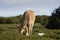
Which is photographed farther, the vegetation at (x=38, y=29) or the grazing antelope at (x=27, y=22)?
the grazing antelope at (x=27, y=22)

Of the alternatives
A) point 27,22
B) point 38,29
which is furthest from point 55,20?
point 27,22

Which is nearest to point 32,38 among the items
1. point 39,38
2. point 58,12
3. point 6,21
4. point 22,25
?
point 39,38

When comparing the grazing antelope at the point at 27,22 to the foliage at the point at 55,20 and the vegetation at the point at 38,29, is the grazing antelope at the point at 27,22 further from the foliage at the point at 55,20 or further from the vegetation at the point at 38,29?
the foliage at the point at 55,20

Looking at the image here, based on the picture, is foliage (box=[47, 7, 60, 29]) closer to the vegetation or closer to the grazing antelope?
the vegetation

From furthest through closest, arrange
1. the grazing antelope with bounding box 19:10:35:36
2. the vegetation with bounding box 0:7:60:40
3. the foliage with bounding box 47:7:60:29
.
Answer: the foliage with bounding box 47:7:60:29
the grazing antelope with bounding box 19:10:35:36
the vegetation with bounding box 0:7:60:40

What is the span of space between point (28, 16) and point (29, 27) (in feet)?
2.81

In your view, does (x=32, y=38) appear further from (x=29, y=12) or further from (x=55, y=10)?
(x=55, y=10)

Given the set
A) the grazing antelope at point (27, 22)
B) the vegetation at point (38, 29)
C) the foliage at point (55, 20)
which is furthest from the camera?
the foliage at point (55, 20)

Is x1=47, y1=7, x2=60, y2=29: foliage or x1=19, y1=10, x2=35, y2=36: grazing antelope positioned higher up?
x1=19, y1=10, x2=35, y2=36: grazing antelope

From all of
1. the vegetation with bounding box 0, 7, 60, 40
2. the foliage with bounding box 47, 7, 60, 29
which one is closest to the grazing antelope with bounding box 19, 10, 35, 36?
the vegetation with bounding box 0, 7, 60, 40

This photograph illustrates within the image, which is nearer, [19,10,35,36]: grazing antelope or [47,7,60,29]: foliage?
[19,10,35,36]: grazing antelope

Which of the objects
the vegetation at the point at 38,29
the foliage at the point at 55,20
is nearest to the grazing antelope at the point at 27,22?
the vegetation at the point at 38,29

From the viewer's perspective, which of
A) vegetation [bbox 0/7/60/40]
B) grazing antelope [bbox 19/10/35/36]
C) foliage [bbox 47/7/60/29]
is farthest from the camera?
foliage [bbox 47/7/60/29]

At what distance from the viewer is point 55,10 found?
37.0 metres
